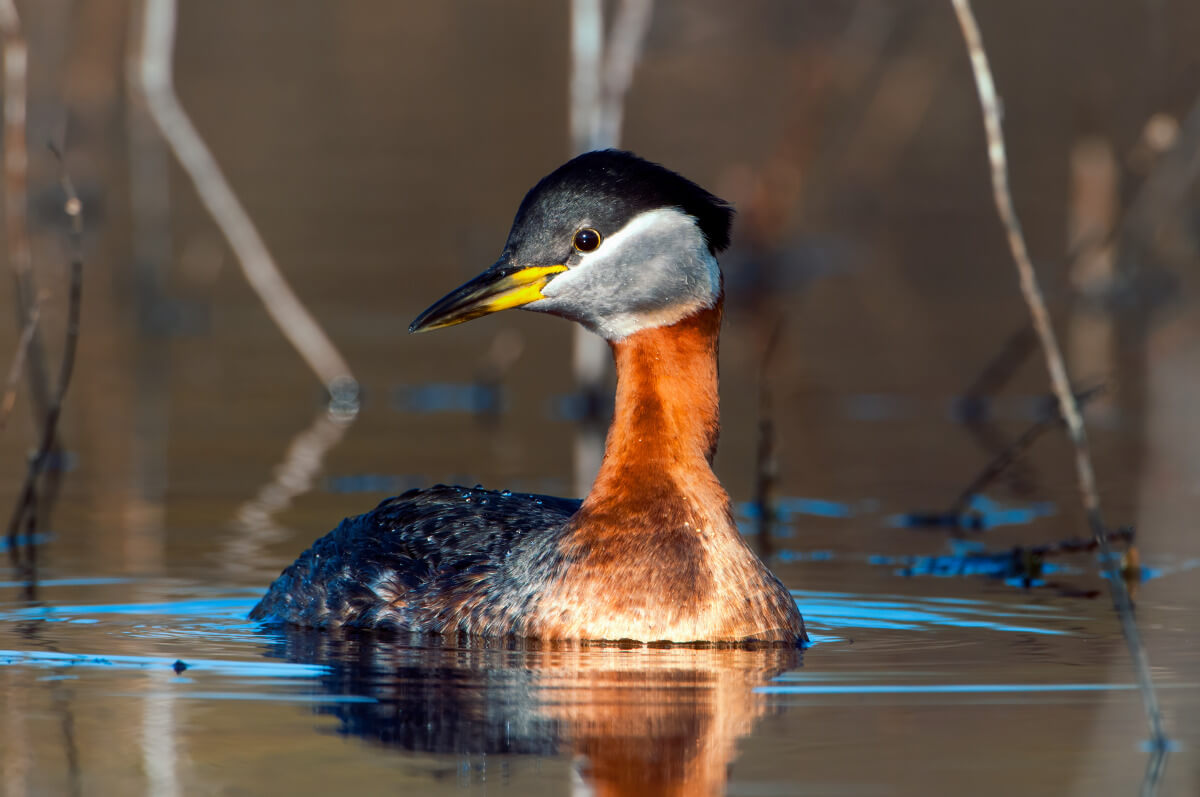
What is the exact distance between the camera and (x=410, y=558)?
30.3 feet

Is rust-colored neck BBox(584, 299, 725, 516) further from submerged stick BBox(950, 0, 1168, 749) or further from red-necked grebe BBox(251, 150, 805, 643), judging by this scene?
submerged stick BBox(950, 0, 1168, 749)

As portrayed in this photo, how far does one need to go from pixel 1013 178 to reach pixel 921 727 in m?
22.9

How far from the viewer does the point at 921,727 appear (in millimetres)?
6992

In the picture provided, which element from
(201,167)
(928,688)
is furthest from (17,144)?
(928,688)

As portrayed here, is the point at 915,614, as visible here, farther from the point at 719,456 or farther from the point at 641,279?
the point at 719,456

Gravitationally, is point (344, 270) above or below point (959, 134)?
below

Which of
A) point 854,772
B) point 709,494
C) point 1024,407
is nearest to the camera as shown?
point 854,772

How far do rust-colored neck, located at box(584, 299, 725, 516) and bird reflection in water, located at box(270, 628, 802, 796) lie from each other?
0.76m

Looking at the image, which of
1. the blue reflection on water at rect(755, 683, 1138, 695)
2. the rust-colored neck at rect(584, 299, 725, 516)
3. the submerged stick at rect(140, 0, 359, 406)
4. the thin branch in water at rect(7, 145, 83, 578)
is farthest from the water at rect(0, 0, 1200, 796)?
the submerged stick at rect(140, 0, 359, 406)

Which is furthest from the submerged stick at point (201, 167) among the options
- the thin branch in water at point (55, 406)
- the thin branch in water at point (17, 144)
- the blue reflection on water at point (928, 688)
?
the blue reflection on water at point (928, 688)

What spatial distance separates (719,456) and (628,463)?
5.77 meters

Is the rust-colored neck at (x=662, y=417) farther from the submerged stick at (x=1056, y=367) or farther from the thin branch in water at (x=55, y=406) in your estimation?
the thin branch in water at (x=55, y=406)

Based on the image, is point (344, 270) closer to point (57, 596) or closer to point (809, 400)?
point (809, 400)

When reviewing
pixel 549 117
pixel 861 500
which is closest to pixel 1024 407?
pixel 861 500
